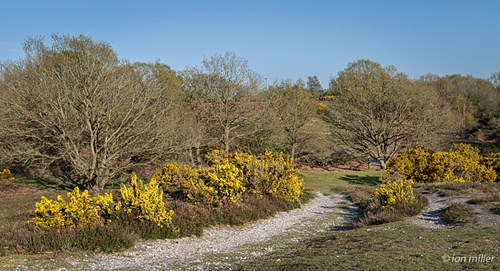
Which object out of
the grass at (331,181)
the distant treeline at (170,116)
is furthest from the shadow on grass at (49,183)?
the grass at (331,181)

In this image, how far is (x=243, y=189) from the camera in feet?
63.8

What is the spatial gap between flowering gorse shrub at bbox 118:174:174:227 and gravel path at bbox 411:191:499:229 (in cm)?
997

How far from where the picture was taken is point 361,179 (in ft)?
122

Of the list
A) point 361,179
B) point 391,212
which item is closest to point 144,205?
point 391,212

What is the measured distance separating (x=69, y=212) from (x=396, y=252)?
33.5ft

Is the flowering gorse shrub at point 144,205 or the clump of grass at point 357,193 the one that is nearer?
the flowering gorse shrub at point 144,205

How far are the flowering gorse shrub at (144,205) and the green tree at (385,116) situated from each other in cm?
3667

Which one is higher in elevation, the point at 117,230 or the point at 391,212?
the point at 117,230

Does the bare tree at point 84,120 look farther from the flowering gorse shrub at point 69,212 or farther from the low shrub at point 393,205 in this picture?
the low shrub at point 393,205

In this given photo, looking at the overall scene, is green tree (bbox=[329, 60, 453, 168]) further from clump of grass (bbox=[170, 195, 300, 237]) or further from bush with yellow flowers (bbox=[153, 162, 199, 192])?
bush with yellow flowers (bbox=[153, 162, 199, 192])

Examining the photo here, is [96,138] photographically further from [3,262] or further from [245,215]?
[3,262]

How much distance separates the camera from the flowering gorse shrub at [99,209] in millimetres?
12742

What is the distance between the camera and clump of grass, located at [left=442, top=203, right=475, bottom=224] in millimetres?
15394

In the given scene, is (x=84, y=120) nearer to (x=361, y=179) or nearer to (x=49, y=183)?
(x=49, y=183)
